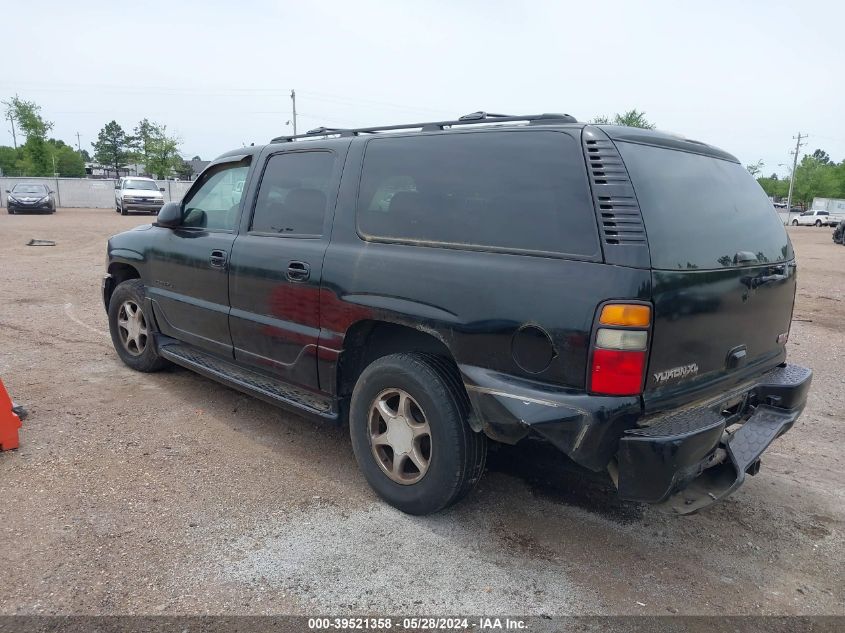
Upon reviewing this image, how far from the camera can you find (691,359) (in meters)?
2.64

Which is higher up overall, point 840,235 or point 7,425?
point 7,425

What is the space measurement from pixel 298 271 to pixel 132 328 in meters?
2.48

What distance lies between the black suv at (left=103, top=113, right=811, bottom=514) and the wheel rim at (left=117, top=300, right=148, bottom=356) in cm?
154

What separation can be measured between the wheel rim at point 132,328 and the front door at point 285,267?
4.95 feet

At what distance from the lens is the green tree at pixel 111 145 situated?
323ft

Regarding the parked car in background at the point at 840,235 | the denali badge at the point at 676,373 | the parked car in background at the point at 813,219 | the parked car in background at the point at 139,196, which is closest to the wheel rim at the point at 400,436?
the denali badge at the point at 676,373

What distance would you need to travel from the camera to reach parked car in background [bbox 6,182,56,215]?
27094mm

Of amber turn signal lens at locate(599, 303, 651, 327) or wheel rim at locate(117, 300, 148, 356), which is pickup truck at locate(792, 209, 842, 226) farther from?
amber turn signal lens at locate(599, 303, 651, 327)

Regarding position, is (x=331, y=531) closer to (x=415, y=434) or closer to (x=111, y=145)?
(x=415, y=434)

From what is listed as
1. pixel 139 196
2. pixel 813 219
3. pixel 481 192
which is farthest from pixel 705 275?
pixel 813 219

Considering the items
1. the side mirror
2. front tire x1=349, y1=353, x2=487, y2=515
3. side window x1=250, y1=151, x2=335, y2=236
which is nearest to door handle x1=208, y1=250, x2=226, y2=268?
side window x1=250, y1=151, x2=335, y2=236

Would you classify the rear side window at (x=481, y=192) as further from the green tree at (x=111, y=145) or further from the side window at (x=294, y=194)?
the green tree at (x=111, y=145)

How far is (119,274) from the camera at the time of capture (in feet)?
17.8

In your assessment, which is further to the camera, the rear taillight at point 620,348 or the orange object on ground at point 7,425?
the orange object on ground at point 7,425
